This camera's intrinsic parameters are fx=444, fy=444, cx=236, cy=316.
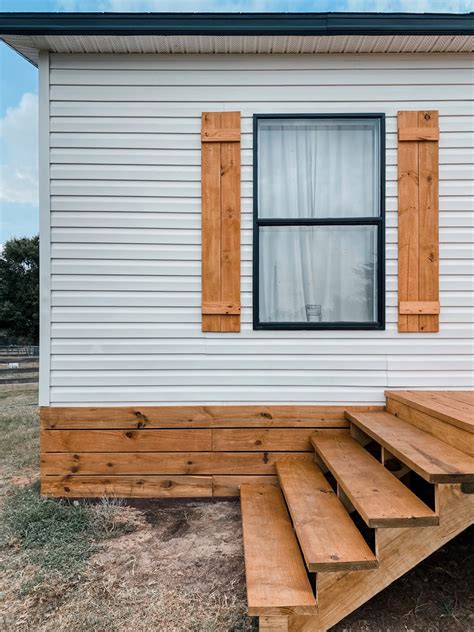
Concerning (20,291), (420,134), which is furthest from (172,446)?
(20,291)

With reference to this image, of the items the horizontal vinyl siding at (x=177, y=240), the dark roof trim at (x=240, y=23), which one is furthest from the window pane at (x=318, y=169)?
the dark roof trim at (x=240, y=23)

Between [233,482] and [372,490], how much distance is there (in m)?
1.25

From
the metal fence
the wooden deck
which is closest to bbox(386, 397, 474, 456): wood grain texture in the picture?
the wooden deck

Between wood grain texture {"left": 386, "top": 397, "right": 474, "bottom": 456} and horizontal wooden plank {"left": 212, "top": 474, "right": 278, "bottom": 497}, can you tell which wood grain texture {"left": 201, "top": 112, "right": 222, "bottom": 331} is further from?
wood grain texture {"left": 386, "top": 397, "right": 474, "bottom": 456}

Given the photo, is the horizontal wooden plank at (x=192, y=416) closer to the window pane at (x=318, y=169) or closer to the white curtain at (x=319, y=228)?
the white curtain at (x=319, y=228)

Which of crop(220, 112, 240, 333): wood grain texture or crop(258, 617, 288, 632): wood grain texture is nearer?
crop(258, 617, 288, 632): wood grain texture

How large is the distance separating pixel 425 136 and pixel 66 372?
9.92 feet

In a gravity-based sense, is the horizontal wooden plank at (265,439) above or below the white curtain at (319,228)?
below

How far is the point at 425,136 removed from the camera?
3094 millimetres

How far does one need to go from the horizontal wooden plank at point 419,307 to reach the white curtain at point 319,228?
8.5 inches

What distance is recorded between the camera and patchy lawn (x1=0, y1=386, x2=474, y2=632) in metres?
1.95

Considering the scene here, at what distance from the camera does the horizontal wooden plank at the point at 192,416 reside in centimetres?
313

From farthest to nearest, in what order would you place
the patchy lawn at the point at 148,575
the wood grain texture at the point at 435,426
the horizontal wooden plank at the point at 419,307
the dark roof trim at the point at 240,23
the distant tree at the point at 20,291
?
1. the distant tree at the point at 20,291
2. the horizontal wooden plank at the point at 419,307
3. the dark roof trim at the point at 240,23
4. the wood grain texture at the point at 435,426
5. the patchy lawn at the point at 148,575

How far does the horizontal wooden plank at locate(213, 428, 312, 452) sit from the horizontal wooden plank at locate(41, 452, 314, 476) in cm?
4
